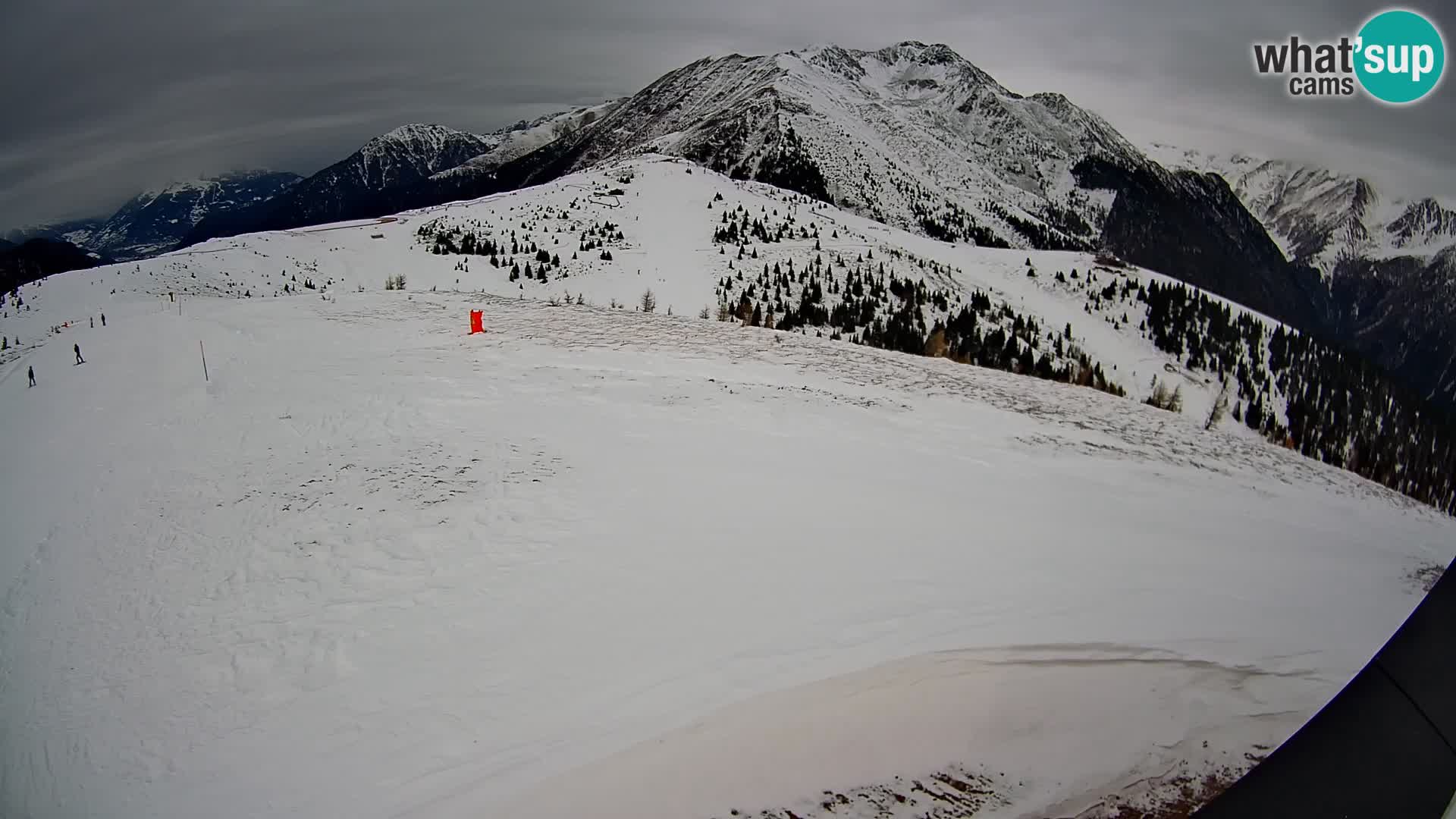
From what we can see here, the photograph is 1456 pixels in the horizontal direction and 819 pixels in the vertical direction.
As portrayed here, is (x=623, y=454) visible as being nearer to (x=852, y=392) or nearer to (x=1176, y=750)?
(x=852, y=392)

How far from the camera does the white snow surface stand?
2098mm

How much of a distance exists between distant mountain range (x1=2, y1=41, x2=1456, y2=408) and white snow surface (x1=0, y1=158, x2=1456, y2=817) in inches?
38.1

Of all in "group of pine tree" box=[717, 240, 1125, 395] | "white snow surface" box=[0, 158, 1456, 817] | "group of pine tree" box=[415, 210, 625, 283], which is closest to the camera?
"white snow surface" box=[0, 158, 1456, 817]

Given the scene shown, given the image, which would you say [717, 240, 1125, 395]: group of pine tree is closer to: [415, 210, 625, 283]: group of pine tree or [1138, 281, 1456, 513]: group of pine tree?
[415, 210, 625, 283]: group of pine tree

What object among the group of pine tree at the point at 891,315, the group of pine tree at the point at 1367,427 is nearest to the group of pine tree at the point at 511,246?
the group of pine tree at the point at 891,315

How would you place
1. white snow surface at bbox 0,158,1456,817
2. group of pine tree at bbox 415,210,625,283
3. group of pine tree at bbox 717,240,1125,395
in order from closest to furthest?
white snow surface at bbox 0,158,1456,817, group of pine tree at bbox 717,240,1125,395, group of pine tree at bbox 415,210,625,283

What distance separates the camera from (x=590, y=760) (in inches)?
94.4

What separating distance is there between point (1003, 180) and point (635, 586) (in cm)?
14551

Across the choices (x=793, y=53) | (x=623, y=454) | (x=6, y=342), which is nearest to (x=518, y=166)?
(x=793, y=53)

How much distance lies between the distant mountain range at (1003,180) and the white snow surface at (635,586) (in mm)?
967

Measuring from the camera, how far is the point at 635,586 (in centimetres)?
371

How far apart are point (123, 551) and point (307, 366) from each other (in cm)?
412

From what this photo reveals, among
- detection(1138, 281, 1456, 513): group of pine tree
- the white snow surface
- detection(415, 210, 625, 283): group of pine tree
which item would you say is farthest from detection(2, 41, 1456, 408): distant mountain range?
detection(415, 210, 625, 283): group of pine tree

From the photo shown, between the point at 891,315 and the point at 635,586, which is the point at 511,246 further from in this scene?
the point at 635,586
